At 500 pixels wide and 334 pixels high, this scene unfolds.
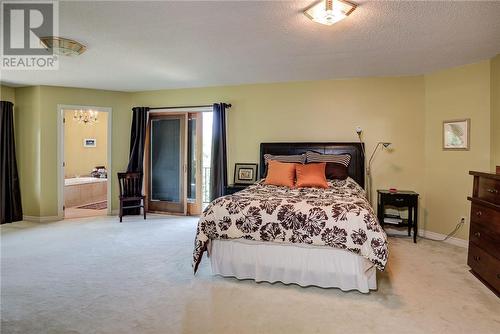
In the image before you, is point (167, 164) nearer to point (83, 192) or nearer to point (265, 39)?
point (83, 192)

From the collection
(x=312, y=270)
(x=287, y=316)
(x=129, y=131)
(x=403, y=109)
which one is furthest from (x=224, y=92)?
(x=287, y=316)

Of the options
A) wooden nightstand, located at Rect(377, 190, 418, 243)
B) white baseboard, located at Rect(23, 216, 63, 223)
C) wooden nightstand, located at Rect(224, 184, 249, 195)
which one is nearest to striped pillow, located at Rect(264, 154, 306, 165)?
wooden nightstand, located at Rect(224, 184, 249, 195)

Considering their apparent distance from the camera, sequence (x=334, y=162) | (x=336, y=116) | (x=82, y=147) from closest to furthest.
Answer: (x=334, y=162) < (x=336, y=116) < (x=82, y=147)

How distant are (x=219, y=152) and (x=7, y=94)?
392 centimetres

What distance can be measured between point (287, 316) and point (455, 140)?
343 centimetres

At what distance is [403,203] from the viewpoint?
3.91 m

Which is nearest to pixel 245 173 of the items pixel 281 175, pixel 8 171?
pixel 281 175

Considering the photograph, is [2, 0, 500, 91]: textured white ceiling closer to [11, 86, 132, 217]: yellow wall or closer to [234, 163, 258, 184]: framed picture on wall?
[11, 86, 132, 217]: yellow wall

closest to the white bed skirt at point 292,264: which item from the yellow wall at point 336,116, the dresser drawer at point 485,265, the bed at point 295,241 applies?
the bed at point 295,241

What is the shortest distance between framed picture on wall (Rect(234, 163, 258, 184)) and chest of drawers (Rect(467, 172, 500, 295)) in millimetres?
3037

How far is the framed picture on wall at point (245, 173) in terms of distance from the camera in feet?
16.3

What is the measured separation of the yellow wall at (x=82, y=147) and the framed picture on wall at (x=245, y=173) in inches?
175

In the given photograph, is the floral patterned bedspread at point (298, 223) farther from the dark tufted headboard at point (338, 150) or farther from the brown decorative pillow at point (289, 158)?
the dark tufted headboard at point (338, 150)

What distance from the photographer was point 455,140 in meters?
3.90
